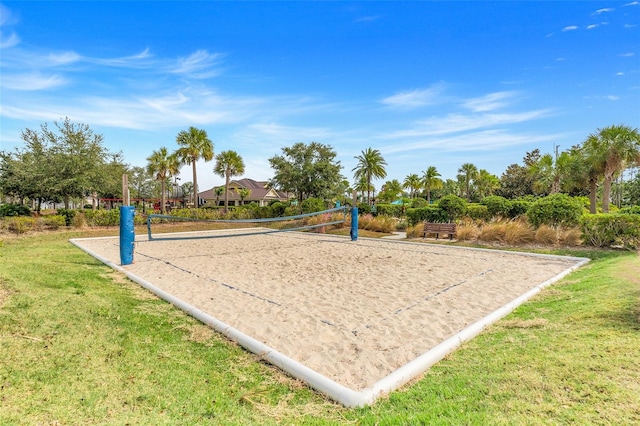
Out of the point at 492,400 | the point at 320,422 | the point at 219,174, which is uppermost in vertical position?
the point at 219,174

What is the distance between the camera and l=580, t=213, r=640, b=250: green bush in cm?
991

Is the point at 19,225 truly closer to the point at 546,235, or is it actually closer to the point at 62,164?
the point at 62,164

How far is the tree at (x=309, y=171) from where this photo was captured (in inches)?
1232

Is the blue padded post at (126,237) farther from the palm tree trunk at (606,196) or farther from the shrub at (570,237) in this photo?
the palm tree trunk at (606,196)

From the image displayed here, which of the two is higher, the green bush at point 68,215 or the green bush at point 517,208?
the green bush at point 517,208

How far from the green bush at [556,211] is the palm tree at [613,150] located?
11.4 metres

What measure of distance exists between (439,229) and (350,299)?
9.33 meters

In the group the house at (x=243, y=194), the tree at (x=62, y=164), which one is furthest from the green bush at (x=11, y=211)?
the house at (x=243, y=194)

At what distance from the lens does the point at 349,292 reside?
6234 millimetres

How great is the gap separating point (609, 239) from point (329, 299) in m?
9.84

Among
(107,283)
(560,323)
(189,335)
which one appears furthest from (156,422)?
(107,283)

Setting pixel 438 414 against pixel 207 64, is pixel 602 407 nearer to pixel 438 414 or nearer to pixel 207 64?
pixel 438 414

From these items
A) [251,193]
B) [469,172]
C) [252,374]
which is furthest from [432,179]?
[252,374]

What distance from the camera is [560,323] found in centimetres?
413
